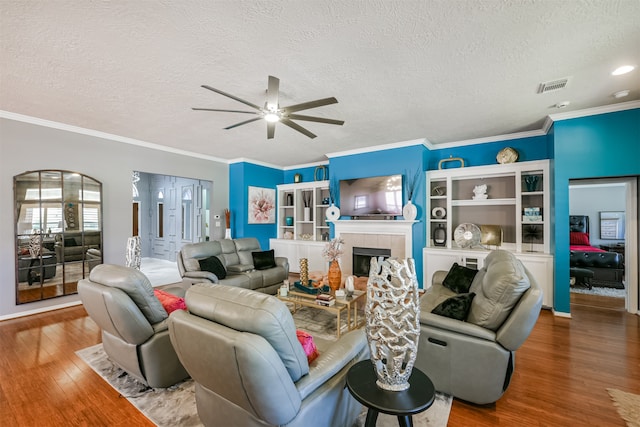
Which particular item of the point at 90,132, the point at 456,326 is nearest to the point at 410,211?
the point at 456,326

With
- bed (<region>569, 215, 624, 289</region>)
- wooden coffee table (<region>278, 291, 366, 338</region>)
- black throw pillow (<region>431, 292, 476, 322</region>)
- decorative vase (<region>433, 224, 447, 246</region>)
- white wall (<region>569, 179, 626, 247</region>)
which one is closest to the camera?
black throw pillow (<region>431, 292, 476, 322</region>)

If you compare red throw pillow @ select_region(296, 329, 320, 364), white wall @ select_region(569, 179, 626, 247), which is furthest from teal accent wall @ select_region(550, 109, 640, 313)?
red throw pillow @ select_region(296, 329, 320, 364)

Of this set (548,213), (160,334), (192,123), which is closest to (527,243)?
(548,213)

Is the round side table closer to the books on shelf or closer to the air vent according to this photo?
the books on shelf

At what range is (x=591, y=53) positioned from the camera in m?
2.41

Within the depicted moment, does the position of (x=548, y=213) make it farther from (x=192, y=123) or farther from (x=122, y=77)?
(x=122, y=77)

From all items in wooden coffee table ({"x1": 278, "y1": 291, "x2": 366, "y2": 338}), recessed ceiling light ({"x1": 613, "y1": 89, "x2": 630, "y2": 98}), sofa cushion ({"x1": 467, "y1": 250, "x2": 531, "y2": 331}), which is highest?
recessed ceiling light ({"x1": 613, "y1": 89, "x2": 630, "y2": 98})

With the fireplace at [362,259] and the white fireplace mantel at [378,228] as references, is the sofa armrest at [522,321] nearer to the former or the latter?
the white fireplace mantel at [378,228]

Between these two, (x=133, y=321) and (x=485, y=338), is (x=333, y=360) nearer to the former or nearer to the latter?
(x=485, y=338)

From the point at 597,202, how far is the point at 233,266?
8.11 m

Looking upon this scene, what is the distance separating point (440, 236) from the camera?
526cm

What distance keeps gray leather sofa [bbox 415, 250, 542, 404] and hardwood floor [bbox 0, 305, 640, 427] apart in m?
0.20

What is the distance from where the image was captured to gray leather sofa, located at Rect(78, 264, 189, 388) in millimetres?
1954

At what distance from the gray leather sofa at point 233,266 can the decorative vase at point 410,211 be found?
7.91ft
